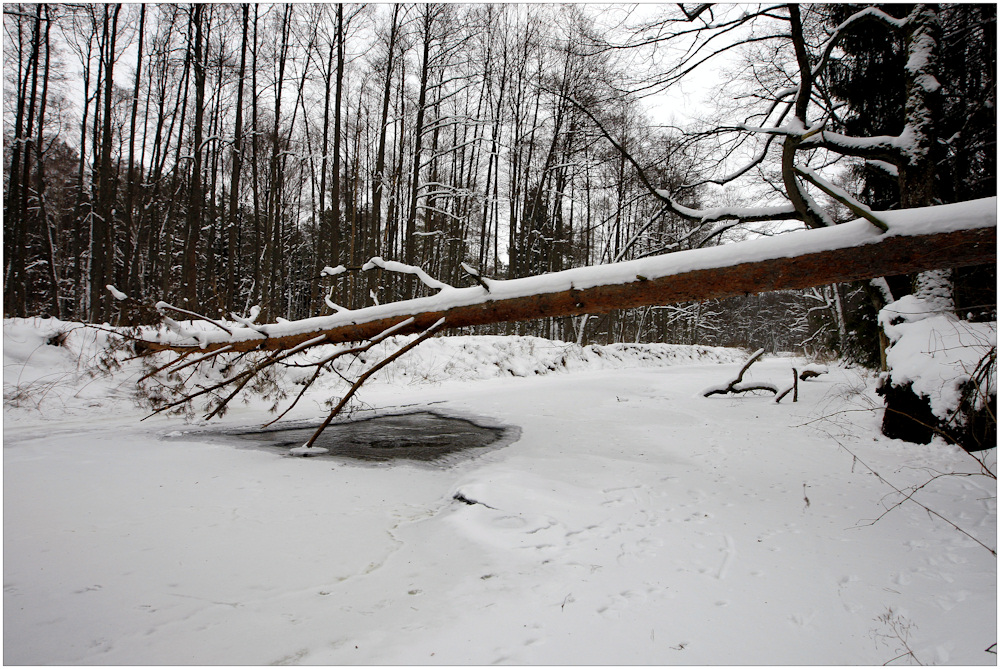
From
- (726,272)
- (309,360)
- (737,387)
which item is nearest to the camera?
(726,272)

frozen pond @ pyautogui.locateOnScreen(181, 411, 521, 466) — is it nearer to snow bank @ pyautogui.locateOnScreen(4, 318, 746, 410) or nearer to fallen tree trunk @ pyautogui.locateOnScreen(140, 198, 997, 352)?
snow bank @ pyautogui.locateOnScreen(4, 318, 746, 410)

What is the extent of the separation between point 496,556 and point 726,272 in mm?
2569

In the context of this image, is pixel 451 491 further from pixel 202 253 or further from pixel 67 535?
pixel 202 253

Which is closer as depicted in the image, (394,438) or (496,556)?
(496,556)

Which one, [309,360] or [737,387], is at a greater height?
[309,360]

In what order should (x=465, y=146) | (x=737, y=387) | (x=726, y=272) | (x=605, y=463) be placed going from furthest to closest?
(x=465, y=146), (x=737, y=387), (x=605, y=463), (x=726, y=272)

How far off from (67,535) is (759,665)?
316 centimetres

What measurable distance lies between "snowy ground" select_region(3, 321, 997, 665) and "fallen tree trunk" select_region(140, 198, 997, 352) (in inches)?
55.0

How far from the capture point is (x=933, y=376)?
4562 mm

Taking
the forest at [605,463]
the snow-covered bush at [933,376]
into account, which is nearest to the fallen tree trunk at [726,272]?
the forest at [605,463]

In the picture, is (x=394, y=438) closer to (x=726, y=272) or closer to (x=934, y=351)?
(x=726, y=272)

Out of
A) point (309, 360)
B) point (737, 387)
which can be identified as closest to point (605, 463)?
point (737, 387)

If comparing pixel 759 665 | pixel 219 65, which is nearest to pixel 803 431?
pixel 759 665

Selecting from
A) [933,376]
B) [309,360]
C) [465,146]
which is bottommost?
[309,360]
